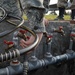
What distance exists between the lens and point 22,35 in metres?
2.28

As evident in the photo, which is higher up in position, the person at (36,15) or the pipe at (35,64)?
the person at (36,15)

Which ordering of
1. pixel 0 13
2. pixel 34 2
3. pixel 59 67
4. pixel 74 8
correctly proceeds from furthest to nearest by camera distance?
pixel 74 8 < pixel 59 67 < pixel 34 2 < pixel 0 13

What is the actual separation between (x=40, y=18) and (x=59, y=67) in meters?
1.11

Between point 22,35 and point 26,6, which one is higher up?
point 26,6

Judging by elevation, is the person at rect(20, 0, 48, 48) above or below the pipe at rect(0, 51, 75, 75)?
above

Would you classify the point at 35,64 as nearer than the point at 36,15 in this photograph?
No

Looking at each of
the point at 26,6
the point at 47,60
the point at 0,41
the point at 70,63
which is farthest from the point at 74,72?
the point at 26,6

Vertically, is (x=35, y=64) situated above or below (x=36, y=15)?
below

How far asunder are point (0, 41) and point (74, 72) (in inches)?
49.3

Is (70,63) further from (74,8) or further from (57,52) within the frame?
(74,8)

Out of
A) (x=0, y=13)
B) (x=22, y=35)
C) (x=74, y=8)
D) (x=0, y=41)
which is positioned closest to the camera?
(x=0, y=13)

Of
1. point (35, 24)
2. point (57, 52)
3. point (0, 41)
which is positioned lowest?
point (57, 52)

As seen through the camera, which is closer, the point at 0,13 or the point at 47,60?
the point at 0,13

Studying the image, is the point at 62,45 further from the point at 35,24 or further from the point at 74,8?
the point at 74,8
